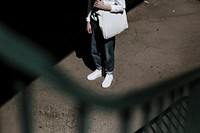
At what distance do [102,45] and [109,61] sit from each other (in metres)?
0.19

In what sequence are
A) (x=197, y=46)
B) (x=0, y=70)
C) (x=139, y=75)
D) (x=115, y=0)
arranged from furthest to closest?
(x=197, y=46)
(x=139, y=75)
(x=115, y=0)
(x=0, y=70)

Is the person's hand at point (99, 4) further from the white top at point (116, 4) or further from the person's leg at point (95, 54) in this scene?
the person's leg at point (95, 54)

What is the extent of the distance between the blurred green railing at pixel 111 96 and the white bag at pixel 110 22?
7.36 feet

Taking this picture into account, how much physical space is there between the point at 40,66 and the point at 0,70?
0.53ft

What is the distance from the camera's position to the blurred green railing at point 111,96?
1.16 m

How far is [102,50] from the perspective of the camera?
4.86 metres

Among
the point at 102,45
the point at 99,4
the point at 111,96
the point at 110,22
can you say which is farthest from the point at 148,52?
the point at 111,96

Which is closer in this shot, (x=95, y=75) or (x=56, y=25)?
(x=95, y=75)

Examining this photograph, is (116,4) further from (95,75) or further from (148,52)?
(148,52)

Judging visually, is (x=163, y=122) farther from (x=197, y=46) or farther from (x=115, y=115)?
(x=197, y=46)

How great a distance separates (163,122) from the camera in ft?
6.40

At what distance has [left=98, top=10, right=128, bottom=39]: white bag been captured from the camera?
423 centimetres

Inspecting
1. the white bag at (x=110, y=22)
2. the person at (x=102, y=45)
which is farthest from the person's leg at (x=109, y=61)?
the white bag at (x=110, y=22)

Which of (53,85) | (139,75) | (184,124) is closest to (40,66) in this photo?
(53,85)
